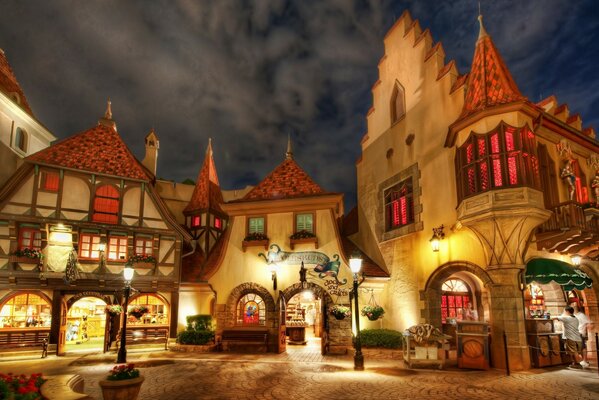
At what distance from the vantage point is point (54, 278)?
19797 millimetres

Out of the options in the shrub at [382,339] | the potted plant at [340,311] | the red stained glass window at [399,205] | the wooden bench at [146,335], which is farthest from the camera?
the wooden bench at [146,335]

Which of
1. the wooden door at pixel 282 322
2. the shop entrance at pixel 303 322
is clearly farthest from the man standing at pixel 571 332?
the wooden door at pixel 282 322

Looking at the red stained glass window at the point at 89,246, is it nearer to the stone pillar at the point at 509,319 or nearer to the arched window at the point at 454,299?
the arched window at the point at 454,299

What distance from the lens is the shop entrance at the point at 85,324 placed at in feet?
75.8

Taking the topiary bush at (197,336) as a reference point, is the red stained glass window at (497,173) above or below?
above

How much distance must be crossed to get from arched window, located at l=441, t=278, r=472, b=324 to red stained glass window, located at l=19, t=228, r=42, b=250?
62.3 ft

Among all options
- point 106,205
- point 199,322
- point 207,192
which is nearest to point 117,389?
point 199,322

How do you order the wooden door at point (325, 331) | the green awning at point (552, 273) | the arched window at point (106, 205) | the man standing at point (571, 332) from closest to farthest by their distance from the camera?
the man standing at point (571, 332) → the green awning at point (552, 273) → the wooden door at point (325, 331) → the arched window at point (106, 205)

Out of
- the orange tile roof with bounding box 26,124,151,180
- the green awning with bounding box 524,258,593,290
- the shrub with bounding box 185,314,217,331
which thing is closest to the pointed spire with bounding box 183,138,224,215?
the orange tile roof with bounding box 26,124,151,180

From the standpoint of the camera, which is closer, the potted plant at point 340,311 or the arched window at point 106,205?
the potted plant at point 340,311

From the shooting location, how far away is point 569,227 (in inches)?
557

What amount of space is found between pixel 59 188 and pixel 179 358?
1076 cm

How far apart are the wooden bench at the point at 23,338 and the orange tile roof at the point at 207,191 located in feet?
36.6

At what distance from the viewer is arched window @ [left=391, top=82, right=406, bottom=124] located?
20.2m
